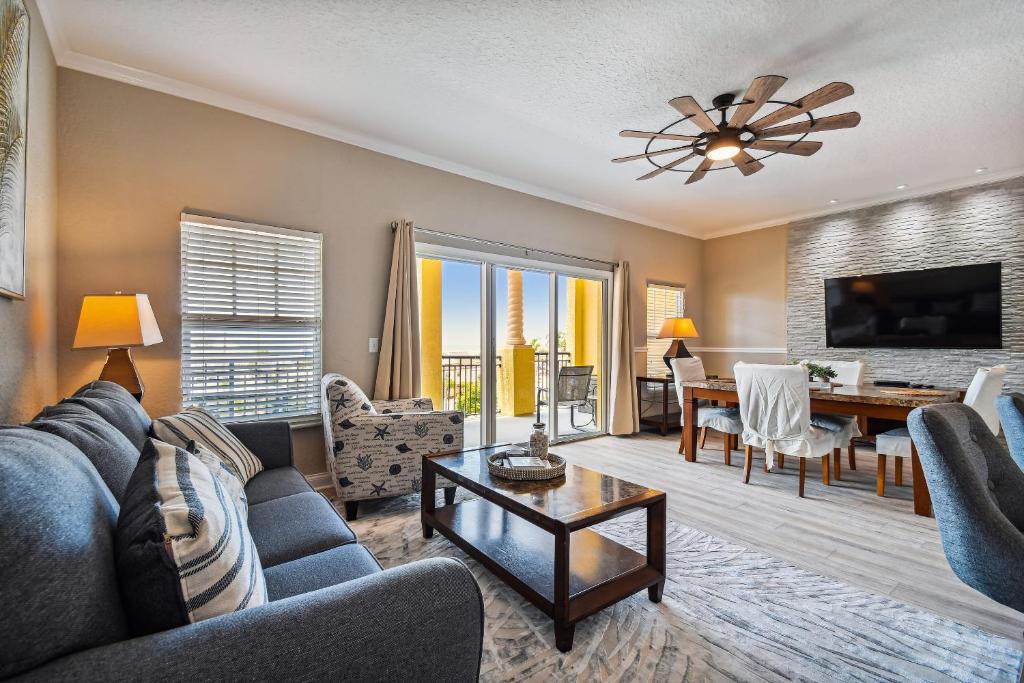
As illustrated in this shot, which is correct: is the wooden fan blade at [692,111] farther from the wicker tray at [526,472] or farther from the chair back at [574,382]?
the chair back at [574,382]

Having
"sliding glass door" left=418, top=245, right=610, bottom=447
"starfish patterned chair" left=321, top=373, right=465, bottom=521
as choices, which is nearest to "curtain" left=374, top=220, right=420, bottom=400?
"sliding glass door" left=418, top=245, right=610, bottom=447

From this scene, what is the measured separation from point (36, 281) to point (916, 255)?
7.06 meters

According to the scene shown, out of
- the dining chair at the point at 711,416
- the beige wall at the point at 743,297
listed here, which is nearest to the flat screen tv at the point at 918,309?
the beige wall at the point at 743,297

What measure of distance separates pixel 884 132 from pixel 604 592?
3944 millimetres

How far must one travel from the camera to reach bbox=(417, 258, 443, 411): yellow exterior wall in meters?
4.13

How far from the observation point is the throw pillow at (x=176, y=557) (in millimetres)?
707

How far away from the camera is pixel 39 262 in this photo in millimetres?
2154

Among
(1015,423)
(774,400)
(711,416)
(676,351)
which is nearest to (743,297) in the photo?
(676,351)

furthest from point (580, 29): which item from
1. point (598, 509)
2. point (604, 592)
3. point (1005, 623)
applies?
point (1005, 623)

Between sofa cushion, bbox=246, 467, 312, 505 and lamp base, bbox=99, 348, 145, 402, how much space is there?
2.67 feet

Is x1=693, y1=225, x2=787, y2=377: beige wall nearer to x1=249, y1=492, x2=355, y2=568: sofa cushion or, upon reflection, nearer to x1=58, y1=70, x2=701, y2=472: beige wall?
x1=58, y1=70, x2=701, y2=472: beige wall

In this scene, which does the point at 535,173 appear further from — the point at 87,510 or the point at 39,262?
the point at 87,510

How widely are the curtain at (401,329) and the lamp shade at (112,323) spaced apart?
60.9 inches

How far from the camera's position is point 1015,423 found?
1787 millimetres
